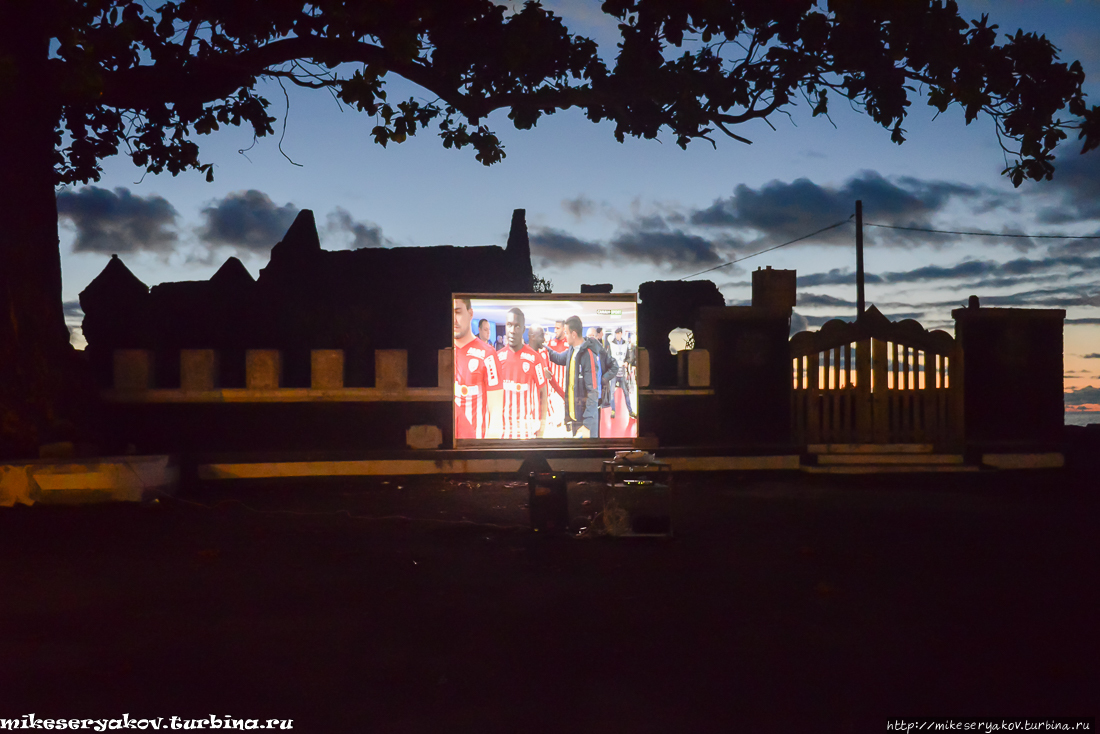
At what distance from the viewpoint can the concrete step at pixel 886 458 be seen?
Answer: 1398 centimetres

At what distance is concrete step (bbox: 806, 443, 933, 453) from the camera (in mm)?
14320

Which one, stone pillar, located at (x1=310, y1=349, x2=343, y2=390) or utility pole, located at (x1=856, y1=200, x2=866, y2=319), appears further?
utility pole, located at (x1=856, y1=200, x2=866, y2=319)

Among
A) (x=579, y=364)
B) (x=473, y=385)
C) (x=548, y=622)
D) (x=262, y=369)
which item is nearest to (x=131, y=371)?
(x=262, y=369)

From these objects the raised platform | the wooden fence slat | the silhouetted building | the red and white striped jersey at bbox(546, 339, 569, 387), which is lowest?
the raised platform

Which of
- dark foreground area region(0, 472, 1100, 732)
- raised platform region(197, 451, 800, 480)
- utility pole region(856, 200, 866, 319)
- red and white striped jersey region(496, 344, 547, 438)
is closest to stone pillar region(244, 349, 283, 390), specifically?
raised platform region(197, 451, 800, 480)

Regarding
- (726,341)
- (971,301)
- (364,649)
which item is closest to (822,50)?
(726,341)

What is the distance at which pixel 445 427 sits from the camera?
1430 cm

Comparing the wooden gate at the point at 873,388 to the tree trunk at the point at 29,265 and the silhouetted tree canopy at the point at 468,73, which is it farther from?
the tree trunk at the point at 29,265

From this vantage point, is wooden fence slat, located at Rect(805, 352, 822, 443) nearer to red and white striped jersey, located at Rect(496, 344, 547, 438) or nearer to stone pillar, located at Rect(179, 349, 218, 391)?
red and white striped jersey, located at Rect(496, 344, 547, 438)

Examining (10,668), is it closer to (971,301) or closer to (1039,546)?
(1039,546)

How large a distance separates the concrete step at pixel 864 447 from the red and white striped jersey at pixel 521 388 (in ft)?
15.8

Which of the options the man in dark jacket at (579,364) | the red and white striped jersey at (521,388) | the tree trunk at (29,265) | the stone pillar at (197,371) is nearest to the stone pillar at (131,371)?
the stone pillar at (197,371)

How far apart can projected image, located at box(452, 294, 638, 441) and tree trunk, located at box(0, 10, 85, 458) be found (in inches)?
230

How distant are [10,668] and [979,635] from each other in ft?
16.4
